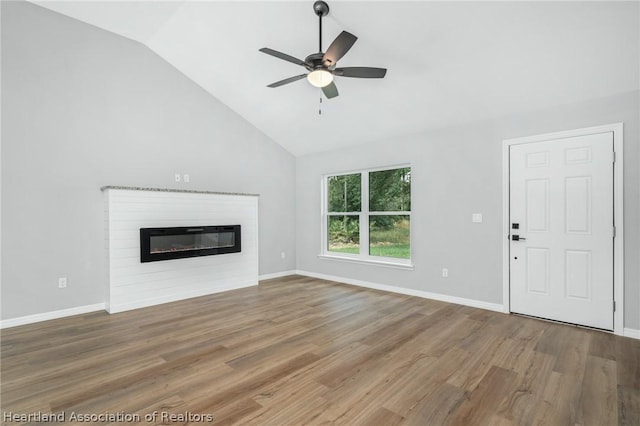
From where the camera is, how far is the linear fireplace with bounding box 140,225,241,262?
4164 millimetres

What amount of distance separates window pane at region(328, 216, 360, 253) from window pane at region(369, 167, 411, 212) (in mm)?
494

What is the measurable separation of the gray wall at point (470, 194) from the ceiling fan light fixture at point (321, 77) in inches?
85.3

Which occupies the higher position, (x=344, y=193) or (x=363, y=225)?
(x=344, y=193)

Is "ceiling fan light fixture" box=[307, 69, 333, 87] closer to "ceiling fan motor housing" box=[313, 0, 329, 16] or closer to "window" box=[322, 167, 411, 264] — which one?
"ceiling fan motor housing" box=[313, 0, 329, 16]

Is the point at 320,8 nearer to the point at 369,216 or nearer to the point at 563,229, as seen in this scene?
the point at 369,216

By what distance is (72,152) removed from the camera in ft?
12.7

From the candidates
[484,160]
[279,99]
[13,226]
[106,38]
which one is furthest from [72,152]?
[484,160]

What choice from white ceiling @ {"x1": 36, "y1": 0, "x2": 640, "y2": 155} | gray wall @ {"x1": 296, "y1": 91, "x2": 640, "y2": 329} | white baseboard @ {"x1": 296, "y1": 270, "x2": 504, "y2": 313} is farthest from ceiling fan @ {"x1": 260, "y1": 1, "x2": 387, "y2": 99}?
white baseboard @ {"x1": 296, "y1": 270, "x2": 504, "y2": 313}

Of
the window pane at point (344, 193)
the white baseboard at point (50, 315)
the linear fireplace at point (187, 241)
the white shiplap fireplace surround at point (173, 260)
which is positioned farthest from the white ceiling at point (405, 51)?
the white baseboard at point (50, 315)

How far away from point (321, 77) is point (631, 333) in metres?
3.96

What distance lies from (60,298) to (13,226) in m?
0.97

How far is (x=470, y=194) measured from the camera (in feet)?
13.6

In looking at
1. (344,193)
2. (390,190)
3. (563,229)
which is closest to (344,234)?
(344,193)

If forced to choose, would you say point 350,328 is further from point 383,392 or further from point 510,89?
point 510,89
